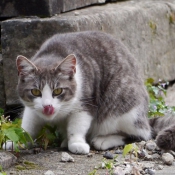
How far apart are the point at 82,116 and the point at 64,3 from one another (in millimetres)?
1618

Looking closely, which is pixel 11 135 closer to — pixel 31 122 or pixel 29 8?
pixel 31 122

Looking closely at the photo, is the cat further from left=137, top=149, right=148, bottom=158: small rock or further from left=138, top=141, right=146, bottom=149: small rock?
left=137, top=149, right=148, bottom=158: small rock

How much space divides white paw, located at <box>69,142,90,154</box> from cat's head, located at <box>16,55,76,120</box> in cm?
27

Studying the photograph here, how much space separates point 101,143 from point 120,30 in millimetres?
1924

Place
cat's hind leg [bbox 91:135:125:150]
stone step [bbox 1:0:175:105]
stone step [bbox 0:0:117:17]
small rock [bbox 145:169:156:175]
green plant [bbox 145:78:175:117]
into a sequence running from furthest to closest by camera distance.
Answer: green plant [bbox 145:78:175:117] → stone step [bbox 0:0:117:17] → stone step [bbox 1:0:175:105] → cat's hind leg [bbox 91:135:125:150] → small rock [bbox 145:169:156:175]

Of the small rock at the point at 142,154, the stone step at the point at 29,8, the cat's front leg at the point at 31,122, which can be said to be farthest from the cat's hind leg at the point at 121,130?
the stone step at the point at 29,8

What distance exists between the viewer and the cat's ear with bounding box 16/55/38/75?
170 inches

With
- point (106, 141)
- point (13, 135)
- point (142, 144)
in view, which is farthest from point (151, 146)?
point (13, 135)

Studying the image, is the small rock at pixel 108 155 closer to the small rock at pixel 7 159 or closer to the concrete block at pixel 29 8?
the small rock at pixel 7 159

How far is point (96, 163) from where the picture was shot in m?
4.17

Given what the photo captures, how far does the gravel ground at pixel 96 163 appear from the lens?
12.8 ft

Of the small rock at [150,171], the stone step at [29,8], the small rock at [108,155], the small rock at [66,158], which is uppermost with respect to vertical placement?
the stone step at [29,8]

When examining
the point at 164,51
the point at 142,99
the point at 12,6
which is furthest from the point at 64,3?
the point at 164,51

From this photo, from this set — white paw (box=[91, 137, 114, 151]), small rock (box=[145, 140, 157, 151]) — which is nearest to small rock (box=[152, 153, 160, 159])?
small rock (box=[145, 140, 157, 151])
